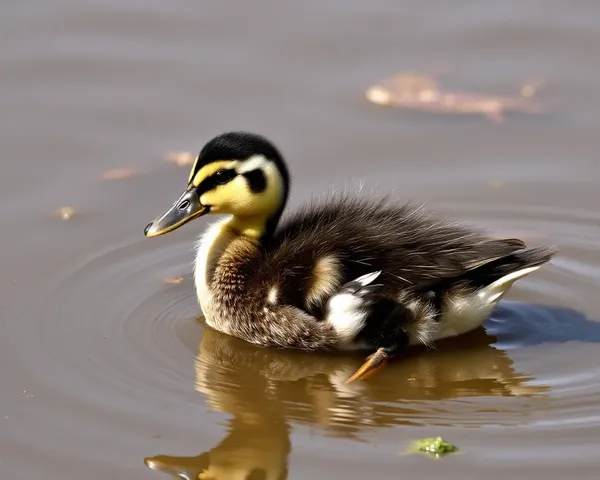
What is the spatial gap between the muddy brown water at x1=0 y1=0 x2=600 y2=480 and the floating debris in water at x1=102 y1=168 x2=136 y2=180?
0.12ft

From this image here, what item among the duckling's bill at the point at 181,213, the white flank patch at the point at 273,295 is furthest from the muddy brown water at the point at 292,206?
the duckling's bill at the point at 181,213

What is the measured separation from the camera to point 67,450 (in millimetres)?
5391

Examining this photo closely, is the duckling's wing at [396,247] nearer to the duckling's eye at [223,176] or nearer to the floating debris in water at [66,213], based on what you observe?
the duckling's eye at [223,176]

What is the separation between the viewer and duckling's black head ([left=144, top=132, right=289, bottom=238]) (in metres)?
6.44

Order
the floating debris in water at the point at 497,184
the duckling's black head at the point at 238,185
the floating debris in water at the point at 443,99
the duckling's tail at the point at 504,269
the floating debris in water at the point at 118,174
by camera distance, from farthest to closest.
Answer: the floating debris in water at the point at 443,99 → the floating debris in water at the point at 118,174 → the floating debris in water at the point at 497,184 → the duckling's black head at the point at 238,185 → the duckling's tail at the point at 504,269

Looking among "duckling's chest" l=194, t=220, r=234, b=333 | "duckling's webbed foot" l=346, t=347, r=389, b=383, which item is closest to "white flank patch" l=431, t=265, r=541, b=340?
"duckling's webbed foot" l=346, t=347, r=389, b=383

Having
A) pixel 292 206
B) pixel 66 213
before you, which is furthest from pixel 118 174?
pixel 292 206

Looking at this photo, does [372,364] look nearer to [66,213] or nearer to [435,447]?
[435,447]

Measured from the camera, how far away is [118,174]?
26.4 ft

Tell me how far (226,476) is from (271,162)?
1.83 meters

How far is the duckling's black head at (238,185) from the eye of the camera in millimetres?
6438

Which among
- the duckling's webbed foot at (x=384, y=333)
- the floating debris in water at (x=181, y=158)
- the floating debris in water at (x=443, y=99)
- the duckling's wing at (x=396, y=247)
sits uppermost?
the floating debris in water at (x=443, y=99)

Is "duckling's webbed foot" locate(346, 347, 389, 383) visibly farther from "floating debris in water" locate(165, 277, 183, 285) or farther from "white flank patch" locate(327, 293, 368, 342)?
"floating debris in water" locate(165, 277, 183, 285)

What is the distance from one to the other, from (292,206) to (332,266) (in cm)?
153
